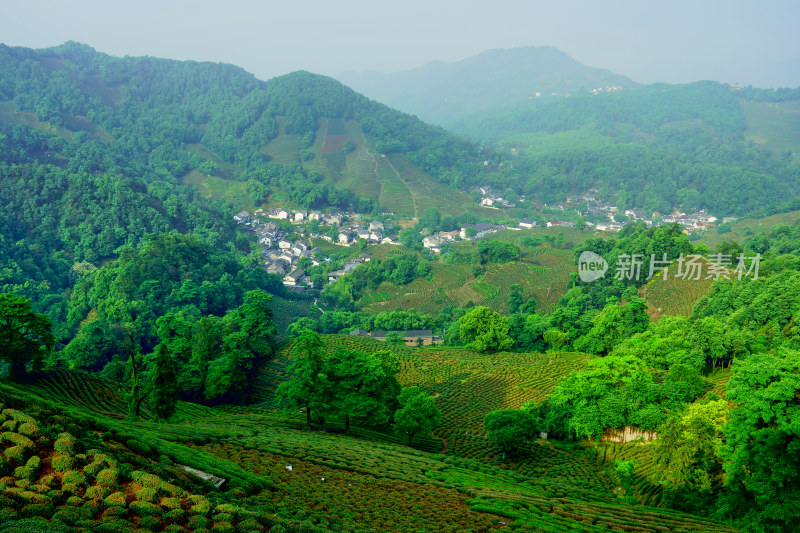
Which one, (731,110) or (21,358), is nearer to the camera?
(21,358)

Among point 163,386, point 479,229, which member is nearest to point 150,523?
point 163,386

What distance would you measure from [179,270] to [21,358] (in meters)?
25.4

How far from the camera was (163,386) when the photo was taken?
2088cm

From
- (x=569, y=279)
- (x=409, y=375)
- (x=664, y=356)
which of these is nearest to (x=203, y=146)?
(x=569, y=279)

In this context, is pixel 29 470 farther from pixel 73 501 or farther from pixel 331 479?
pixel 331 479

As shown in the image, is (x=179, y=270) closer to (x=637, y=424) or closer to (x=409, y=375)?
(x=409, y=375)

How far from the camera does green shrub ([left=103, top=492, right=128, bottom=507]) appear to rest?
9.70 m

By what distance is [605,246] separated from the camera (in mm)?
54938

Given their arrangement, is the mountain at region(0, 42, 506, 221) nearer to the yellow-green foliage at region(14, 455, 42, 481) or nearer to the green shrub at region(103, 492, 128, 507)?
the yellow-green foliage at region(14, 455, 42, 481)

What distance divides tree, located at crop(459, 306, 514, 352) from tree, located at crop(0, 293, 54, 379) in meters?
28.7

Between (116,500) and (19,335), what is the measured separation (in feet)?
61.4

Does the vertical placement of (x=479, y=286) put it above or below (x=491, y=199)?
below

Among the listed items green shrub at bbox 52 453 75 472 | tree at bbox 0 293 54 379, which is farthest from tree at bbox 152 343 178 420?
green shrub at bbox 52 453 75 472

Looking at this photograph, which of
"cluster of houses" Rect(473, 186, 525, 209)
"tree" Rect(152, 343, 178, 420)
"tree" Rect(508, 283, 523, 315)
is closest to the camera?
"tree" Rect(152, 343, 178, 420)
